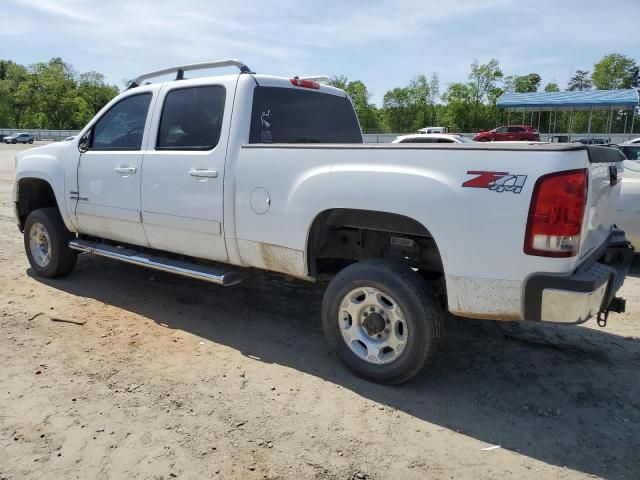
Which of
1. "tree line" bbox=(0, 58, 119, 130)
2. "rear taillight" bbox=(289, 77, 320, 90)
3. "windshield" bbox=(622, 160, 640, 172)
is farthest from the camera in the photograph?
"tree line" bbox=(0, 58, 119, 130)

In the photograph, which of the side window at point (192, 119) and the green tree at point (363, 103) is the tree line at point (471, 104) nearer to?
the green tree at point (363, 103)

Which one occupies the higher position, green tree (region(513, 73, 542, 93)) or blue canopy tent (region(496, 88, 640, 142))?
green tree (region(513, 73, 542, 93))

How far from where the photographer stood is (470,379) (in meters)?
3.64

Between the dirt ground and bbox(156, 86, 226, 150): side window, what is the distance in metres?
1.60

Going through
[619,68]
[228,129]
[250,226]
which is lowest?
[250,226]

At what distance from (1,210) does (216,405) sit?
30.9ft

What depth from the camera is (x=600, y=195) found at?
324cm

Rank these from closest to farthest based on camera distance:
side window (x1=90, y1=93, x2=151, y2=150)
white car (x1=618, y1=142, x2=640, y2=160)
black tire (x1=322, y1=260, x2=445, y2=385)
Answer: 1. black tire (x1=322, y1=260, x2=445, y2=385)
2. side window (x1=90, y1=93, x2=151, y2=150)
3. white car (x1=618, y1=142, x2=640, y2=160)

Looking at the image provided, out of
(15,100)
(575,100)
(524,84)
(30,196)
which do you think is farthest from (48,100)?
(30,196)

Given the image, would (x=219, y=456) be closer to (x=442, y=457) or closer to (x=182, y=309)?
(x=442, y=457)

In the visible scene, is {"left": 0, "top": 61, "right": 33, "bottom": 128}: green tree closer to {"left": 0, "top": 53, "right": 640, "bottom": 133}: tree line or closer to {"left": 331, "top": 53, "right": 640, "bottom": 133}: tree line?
{"left": 0, "top": 53, "right": 640, "bottom": 133}: tree line

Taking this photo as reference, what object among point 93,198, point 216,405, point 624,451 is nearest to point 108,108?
point 93,198

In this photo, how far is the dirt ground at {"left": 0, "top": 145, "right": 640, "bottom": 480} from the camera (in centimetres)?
272

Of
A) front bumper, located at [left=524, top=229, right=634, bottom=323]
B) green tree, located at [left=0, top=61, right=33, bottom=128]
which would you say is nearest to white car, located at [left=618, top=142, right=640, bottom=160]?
front bumper, located at [left=524, top=229, right=634, bottom=323]
